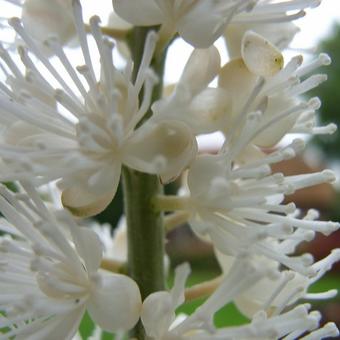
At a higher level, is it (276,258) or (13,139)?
(13,139)

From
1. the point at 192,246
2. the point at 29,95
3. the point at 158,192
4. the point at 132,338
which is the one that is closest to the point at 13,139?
the point at 29,95

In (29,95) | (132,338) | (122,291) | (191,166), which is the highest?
(29,95)

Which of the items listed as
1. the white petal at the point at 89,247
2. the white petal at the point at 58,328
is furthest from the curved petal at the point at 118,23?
the white petal at the point at 58,328

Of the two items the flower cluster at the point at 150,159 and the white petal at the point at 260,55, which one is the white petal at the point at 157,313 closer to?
the flower cluster at the point at 150,159

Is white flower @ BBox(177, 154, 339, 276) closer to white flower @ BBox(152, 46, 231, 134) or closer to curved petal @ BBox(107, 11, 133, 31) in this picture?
white flower @ BBox(152, 46, 231, 134)

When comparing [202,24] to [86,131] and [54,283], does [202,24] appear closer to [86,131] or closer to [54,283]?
[86,131]

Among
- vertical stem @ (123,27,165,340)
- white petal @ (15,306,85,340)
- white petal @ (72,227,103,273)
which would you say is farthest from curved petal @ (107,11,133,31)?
white petal @ (15,306,85,340)

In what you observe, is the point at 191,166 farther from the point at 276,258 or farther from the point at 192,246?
the point at 192,246
